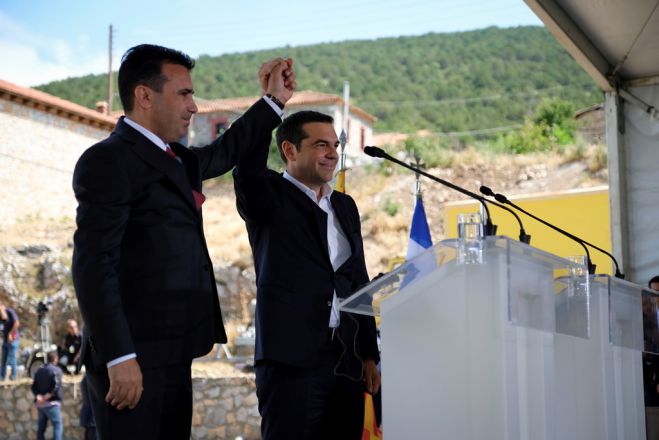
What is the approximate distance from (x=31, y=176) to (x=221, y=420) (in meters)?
21.8

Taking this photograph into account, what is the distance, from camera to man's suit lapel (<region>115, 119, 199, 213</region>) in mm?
2561

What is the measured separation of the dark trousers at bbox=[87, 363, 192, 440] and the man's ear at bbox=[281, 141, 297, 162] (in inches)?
47.7

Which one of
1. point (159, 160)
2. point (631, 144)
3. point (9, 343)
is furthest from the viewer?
point (9, 343)

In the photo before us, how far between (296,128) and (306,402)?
112cm

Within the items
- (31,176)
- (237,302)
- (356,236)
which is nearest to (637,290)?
(356,236)

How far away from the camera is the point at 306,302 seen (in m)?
3.10

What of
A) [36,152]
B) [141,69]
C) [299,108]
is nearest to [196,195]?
[141,69]

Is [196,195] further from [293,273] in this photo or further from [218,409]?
[218,409]

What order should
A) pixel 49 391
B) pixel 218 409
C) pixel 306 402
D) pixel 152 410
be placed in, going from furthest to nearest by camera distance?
pixel 218 409 < pixel 49 391 < pixel 306 402 < pixel 152 410

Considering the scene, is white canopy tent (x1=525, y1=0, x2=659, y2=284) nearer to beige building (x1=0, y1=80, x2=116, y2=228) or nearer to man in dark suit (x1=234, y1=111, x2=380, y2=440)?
man in dark suit (x1=234, y1=111, x2=380, y2=440)

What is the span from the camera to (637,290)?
356cm

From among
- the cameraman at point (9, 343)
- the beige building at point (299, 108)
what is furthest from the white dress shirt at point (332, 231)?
the beige building at point (299, 108)

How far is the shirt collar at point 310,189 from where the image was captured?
11.1ft

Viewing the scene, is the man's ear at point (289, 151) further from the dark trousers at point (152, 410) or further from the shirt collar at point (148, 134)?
the dark trousers at point (152, 410)
